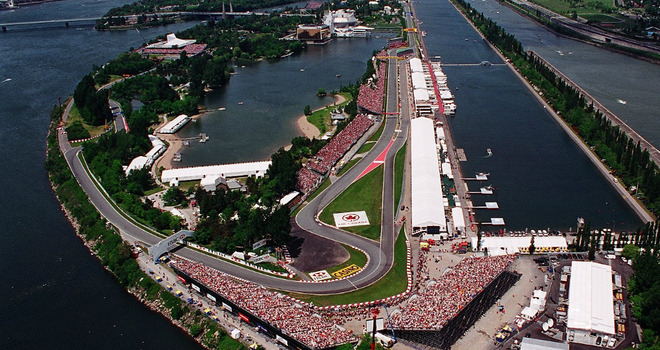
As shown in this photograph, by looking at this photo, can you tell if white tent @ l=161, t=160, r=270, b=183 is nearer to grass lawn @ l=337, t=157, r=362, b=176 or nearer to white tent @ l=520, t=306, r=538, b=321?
grass lawn @ l=337, t=157, r=362, b=176

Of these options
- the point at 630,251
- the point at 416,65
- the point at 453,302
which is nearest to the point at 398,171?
the point at 630,251

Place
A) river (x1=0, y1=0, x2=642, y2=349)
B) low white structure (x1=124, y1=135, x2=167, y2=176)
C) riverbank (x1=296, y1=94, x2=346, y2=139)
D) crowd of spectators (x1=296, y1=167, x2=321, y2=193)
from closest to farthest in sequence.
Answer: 1. river (x1=0, y1=0, x2=642, y2=349)
2. crowd of spectators (x1=296, y1=167, x2=321, y2=193)
3. low white structure (x1=124, y1=135, x2=167, y2=176)
4. riverbank (x1=296, y1=94, x2=346, y2=139)

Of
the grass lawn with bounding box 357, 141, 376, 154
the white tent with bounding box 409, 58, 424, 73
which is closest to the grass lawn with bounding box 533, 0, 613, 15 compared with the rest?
the white tent with bounding box 409, 58, 424, 73

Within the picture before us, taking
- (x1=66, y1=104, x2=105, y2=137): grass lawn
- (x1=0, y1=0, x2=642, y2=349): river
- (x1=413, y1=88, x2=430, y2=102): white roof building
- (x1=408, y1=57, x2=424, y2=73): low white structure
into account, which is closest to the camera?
(x1=0, y1=0, x2=642, y2=349): river

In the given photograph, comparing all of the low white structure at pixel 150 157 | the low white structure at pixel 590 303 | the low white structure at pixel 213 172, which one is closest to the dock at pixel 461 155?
the low white structure at pixel 213 172

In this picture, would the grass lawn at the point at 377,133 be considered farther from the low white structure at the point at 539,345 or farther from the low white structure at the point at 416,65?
the low white structure at the point at 539,345

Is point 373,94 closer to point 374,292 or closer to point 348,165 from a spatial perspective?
point 348,165
